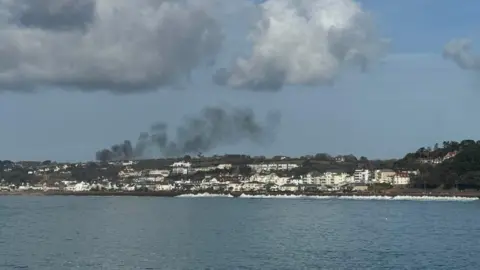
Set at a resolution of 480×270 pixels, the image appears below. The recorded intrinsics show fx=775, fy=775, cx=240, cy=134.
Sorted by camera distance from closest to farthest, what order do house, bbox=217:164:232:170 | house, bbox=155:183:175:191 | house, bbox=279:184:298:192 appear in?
house, bbox=279:184:298:192 < house, bbox=155:183:175:191 < house, bbox=217:164:232:170

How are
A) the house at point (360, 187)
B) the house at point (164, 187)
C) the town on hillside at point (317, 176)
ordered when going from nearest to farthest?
the town on hillside at point (317, 176), the house at point (360, 187), the house at point (164, 187)

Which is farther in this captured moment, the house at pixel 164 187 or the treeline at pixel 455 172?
the house at pixel 164 187

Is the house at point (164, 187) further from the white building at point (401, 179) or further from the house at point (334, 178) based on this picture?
the white building at point (401, 179)

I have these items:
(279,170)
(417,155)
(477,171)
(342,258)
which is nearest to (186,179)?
(279,170)

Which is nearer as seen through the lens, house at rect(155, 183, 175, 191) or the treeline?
the treeline

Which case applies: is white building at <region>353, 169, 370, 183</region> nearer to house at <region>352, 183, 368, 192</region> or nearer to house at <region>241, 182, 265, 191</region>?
house at <region>352, 183, 368, 192</region>

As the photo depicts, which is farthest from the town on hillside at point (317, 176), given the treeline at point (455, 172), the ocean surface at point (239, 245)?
the ocean surface at point (239, 245)

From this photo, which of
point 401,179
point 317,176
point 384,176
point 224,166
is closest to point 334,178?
point 317,176

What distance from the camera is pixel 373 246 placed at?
36.2 metres

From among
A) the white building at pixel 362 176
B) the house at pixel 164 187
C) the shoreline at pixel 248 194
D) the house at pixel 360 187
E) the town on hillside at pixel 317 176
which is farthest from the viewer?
the house at pixel 164 187

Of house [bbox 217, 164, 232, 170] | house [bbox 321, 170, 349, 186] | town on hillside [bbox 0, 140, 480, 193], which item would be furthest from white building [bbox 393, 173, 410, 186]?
house [bbox 217, 164, 232, 170]

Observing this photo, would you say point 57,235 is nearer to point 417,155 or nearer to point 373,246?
point 373,246

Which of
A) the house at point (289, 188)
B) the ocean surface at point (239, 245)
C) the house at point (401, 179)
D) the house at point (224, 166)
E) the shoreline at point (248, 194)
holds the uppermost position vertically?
the house at point (224, 166)

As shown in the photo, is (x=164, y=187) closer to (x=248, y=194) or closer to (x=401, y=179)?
(x=248, y=194)
